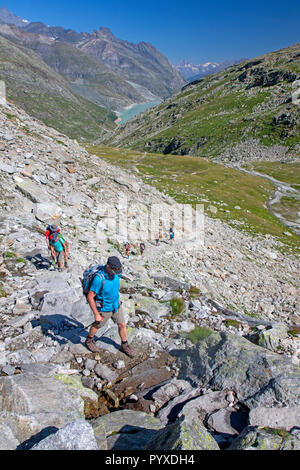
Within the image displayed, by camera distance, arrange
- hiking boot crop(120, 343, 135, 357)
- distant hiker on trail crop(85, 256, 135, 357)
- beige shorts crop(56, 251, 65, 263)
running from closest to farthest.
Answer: distant hiker on trail crop(85, 256, 135, 357), hiking boot crop(120, 343, 135, 357), beige shorts crop(56, 251, 65, 263)

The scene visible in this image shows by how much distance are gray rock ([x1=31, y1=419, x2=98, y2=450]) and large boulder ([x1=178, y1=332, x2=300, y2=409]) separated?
4.25m

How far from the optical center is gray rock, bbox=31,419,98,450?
433 cm

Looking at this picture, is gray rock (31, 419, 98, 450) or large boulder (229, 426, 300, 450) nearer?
gray rock (31, 419, 98, 450)

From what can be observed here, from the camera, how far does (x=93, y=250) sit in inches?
662

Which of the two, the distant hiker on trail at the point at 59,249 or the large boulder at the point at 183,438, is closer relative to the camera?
the large boulder at the point at 183,438

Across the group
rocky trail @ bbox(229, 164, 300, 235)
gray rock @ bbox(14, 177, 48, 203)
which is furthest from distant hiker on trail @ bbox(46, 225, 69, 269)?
rocky trail @ bbox(229, 164, 300, 235)

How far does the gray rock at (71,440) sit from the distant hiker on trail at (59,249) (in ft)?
30.0

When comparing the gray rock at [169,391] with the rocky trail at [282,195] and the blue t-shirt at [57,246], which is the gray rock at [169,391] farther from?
the rocky trail at [282,195]

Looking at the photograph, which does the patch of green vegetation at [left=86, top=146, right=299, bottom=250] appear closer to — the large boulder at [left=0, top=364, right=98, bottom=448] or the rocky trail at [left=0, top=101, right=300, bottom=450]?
the rocky trail at [left=0, top=101, right=300, bottom=450]

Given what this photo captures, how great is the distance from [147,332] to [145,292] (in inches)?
134

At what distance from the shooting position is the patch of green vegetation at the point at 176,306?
1225cm

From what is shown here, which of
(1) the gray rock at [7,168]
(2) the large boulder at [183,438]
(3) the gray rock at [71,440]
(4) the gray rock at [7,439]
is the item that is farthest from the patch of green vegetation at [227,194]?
(4) the gray rock at [7,439]

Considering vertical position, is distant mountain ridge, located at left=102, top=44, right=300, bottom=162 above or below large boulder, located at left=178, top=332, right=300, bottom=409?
above

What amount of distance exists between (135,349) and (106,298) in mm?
2447
